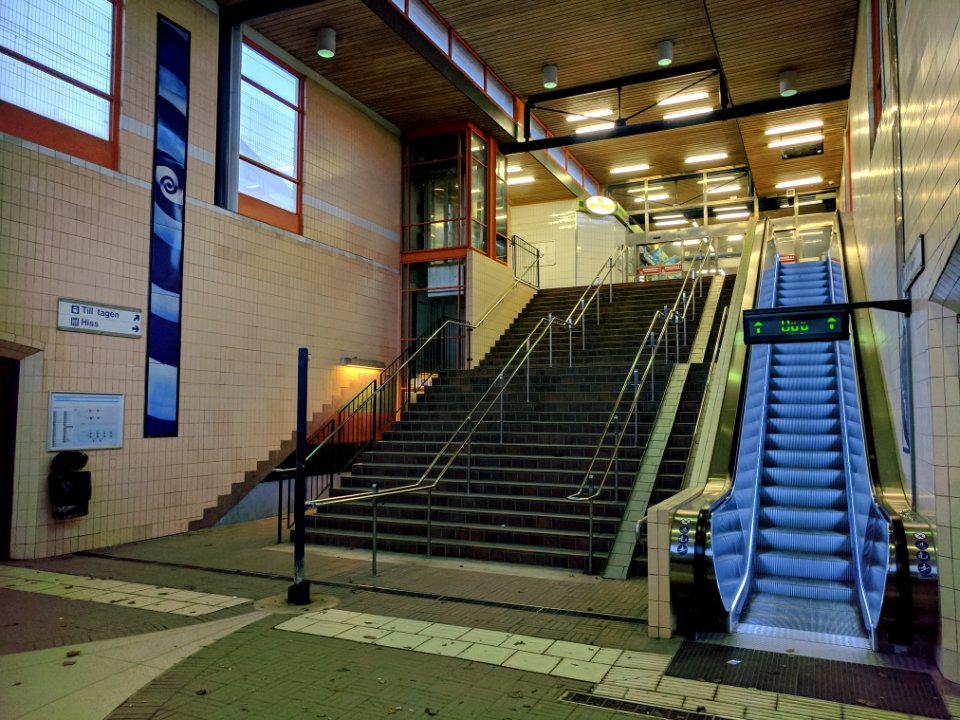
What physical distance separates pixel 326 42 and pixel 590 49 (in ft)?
16.9

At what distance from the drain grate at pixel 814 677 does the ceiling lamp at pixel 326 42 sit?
10123mm

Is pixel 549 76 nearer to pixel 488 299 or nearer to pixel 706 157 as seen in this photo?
pixel 488 299

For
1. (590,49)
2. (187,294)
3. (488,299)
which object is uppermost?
(590,49)

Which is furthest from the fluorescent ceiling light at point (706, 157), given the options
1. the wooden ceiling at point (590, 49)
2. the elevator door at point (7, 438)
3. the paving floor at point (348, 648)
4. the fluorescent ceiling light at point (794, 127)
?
the elevator door at point (7, 438)

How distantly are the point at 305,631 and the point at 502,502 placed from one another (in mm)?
3732

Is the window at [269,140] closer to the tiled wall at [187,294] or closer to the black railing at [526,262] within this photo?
the tiled wall at [187,294]

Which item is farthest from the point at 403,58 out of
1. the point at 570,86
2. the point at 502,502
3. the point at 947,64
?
the point at 947,64

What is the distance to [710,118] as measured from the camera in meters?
14.4

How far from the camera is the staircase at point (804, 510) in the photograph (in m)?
5.70

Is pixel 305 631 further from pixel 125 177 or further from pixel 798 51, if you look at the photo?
pixel 798 51

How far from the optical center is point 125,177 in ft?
28.6

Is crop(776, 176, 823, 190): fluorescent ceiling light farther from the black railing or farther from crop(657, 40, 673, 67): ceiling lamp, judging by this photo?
crop(657, 40, 673, 67): ceiling lamp

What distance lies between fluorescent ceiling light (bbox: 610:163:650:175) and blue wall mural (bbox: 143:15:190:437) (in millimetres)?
13323

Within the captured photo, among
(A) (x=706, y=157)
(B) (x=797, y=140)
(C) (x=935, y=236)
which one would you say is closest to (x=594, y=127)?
(A) (x=706, y=157)
